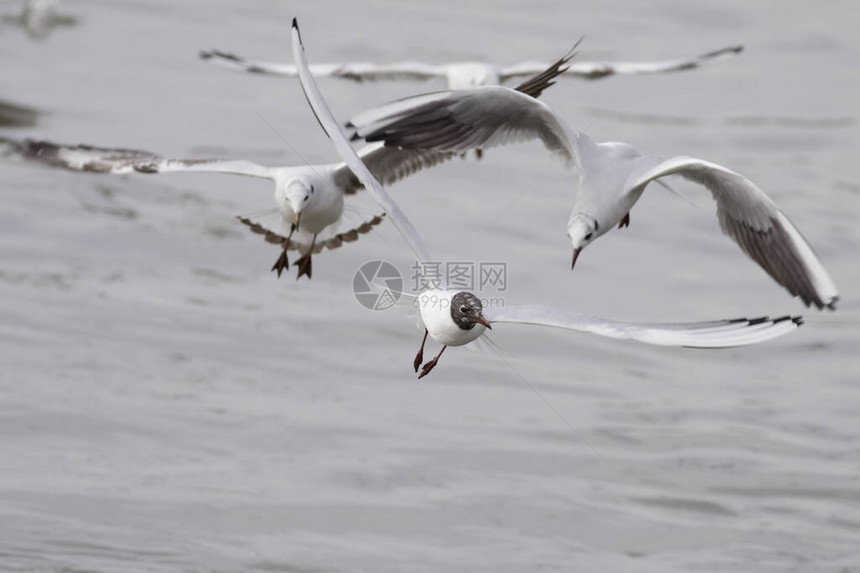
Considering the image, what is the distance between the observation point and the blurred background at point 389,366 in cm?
1155

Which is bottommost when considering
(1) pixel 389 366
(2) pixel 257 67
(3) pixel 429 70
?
(1) pixel 389 366

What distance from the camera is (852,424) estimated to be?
46.6 ft

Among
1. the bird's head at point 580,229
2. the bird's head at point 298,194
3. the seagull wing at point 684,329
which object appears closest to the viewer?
the seagull wing at point 684,329

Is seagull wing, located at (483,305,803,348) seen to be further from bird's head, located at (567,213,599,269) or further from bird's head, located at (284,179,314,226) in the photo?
bird's head, located at (284,179,314,226)

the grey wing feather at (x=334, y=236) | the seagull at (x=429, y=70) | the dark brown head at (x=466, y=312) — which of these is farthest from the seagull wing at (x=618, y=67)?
the dark brown head at (x=466, y=312)

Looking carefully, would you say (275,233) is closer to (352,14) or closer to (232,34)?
(232,34)

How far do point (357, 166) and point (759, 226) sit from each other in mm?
2243

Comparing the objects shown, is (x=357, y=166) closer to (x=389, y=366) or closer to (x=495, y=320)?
(x=495, y=320)

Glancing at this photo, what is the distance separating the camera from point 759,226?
8.62 metres

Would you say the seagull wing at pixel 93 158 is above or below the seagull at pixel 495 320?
below

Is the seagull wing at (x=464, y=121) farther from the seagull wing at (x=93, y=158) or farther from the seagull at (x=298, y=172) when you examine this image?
the seagull wing at (x=93, y=158)

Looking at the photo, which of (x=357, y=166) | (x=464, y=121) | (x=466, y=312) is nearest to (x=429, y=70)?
(x=464, y=121)

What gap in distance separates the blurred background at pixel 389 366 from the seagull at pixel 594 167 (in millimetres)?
3371

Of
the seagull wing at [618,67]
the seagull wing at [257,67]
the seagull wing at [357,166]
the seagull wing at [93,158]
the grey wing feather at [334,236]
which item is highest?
the seagull wing at [357,166]
